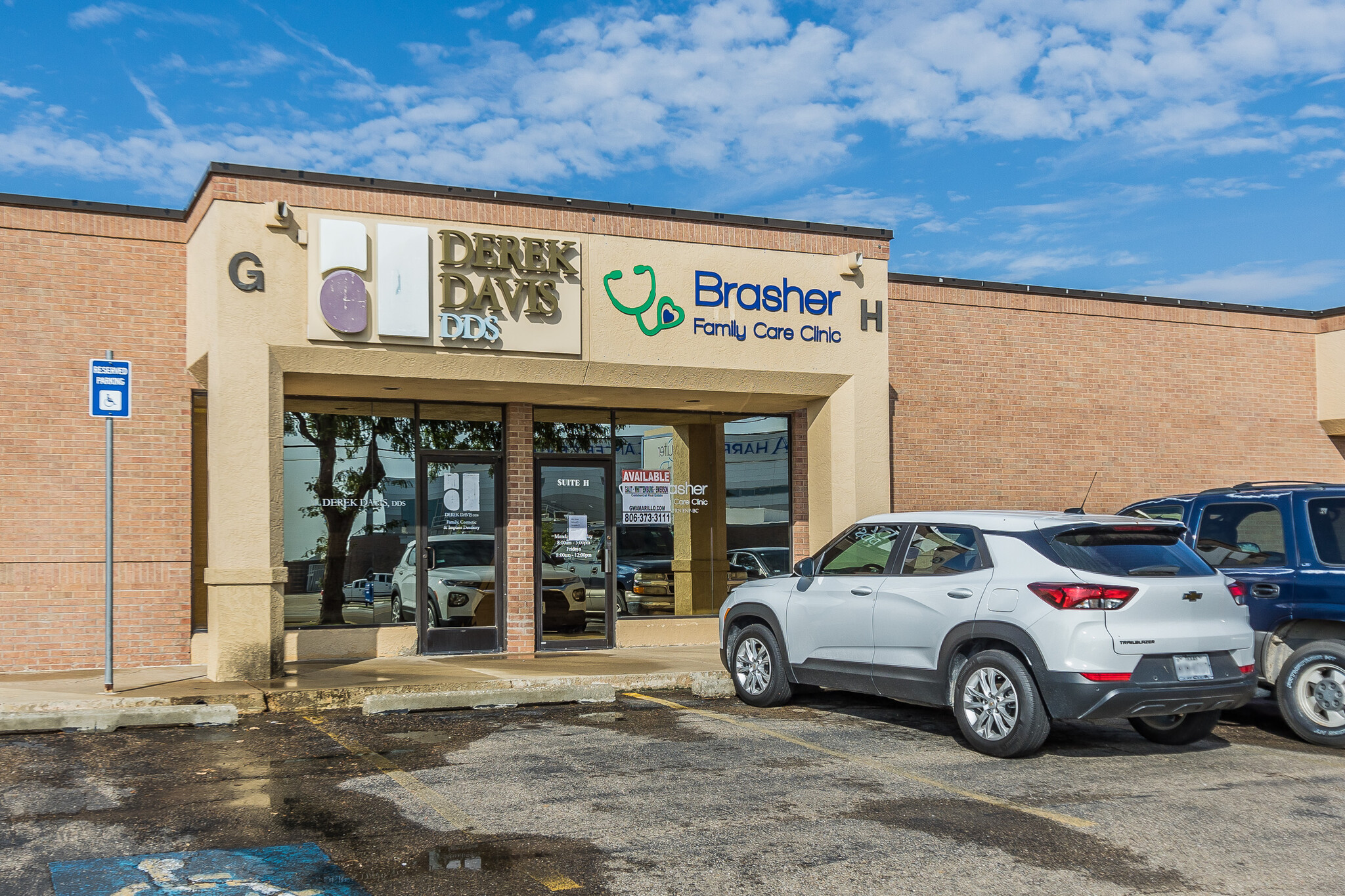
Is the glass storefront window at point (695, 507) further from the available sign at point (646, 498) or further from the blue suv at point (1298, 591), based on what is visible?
the blue suv at point (1298, 591)

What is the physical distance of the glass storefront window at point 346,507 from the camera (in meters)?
13.2

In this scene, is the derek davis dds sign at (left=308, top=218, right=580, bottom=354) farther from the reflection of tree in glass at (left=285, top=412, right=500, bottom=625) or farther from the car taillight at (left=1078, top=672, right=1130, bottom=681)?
the car taillight at (left=1078, top=672, right=1130, bottom=681)

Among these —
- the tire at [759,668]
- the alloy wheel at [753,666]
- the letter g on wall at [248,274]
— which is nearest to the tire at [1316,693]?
the tire at [759,668]

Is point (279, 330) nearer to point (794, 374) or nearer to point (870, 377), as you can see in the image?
point (794, 374)

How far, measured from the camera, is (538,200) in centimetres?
1313

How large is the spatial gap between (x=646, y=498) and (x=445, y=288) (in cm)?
401

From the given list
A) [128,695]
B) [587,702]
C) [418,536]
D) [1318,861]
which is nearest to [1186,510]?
[1318,861]

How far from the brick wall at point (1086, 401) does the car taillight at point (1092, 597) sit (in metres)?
7.93

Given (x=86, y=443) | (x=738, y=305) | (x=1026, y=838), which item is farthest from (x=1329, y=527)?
(x=86, y=443)

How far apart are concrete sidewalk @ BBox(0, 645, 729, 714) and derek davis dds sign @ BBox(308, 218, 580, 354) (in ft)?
11.4

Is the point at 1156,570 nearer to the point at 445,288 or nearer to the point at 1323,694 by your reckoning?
the point at 1323,694

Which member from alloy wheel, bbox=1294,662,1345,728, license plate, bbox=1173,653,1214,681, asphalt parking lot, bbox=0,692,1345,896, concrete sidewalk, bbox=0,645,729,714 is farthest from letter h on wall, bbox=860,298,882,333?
license plate, bbox=1173,653,1214,681

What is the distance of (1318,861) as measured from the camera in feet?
→ 18.6

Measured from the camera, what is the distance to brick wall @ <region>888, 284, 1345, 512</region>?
16.0 m
